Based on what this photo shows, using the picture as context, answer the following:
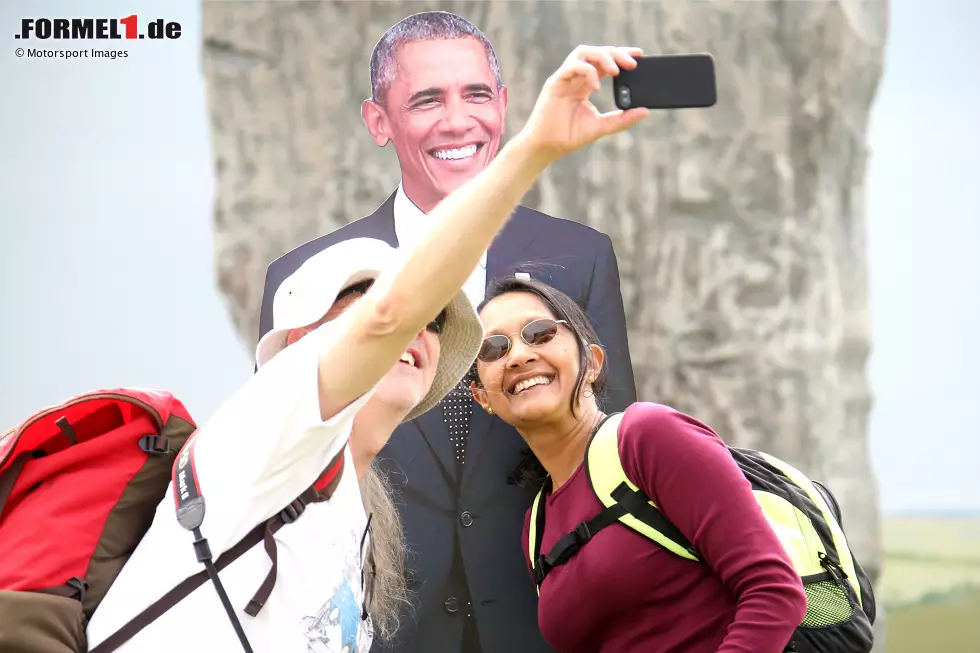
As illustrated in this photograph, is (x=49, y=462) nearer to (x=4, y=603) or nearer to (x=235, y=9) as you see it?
(x=4, y=603)

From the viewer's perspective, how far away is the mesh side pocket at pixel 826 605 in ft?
4.94

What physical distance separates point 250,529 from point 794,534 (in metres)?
0.87

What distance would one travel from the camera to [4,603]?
1.00 metres

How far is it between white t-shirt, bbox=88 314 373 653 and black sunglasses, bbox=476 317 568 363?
711 mm

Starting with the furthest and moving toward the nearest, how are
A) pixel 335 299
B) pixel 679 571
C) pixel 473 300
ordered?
pixel 473 300 < pixel 679 571 < pixel 335 299

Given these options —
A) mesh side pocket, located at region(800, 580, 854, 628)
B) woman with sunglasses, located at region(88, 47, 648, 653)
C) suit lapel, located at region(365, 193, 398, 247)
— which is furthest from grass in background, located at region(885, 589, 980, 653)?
woman with sunglasses, located at region(88, 47, 648, 653)

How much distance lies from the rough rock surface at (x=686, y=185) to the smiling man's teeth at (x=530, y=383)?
1.87 feet

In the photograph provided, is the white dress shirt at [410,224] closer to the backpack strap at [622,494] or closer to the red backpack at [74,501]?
the backpack strap at [622,494]

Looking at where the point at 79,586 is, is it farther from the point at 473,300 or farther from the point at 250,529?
the point at 473,300

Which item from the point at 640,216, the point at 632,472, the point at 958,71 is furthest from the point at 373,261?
the point at 958,71

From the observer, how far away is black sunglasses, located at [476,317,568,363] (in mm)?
1776

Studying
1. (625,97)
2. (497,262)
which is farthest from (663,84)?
(497,262)

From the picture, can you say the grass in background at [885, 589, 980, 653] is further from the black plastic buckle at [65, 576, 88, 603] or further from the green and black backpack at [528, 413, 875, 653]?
the black plastic buckle at [65, 576, 88, 603]

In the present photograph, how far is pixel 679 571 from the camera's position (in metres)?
1.51
